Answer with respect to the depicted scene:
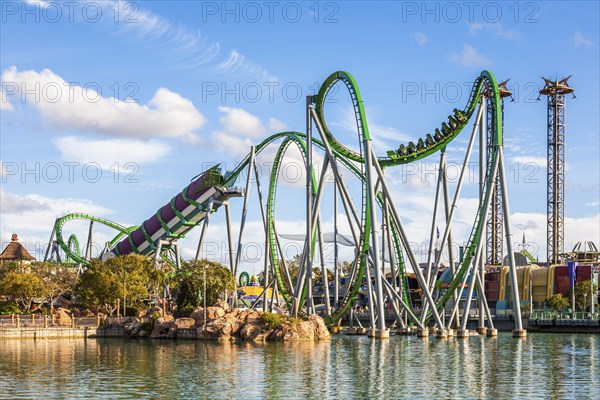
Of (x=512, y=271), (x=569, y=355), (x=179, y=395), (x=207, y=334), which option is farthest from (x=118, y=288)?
(x=179, y=395)

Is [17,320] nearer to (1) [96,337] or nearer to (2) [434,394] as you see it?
(1) [96,337]

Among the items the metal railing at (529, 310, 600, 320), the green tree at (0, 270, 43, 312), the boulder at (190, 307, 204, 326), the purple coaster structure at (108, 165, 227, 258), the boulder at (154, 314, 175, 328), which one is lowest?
the metal railing at (529, 310, 600, 320)

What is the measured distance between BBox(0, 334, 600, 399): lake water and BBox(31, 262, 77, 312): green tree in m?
29.6

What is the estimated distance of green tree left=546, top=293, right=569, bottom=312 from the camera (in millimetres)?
102125

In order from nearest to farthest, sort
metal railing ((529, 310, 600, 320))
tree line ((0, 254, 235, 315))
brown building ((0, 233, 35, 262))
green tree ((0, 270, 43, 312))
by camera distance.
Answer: tree line ((0, 254, 235, 315))
green tree ((0, 270, 43, 312))
metal railing ((529, 310, 600, 320))
brown building ((0, 233, 35, 262))

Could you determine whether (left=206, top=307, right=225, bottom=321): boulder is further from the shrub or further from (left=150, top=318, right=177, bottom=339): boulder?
the shrub

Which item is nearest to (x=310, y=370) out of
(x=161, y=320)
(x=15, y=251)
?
(x=161, y=320)

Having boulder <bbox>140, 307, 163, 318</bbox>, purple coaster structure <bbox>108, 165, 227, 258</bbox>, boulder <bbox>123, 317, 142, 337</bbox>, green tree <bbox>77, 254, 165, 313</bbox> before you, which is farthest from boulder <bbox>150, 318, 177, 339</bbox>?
purple coaster structure <bbox>108, 165, 227, 258</bbox>

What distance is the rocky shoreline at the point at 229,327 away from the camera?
67.1 meters

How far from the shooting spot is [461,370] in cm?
4497

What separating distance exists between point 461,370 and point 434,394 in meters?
8.78

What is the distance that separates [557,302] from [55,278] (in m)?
55.5

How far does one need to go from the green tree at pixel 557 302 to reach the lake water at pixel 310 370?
36190mm

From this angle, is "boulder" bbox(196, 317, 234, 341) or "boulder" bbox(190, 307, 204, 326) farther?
"boulder" bbox(190, 307, 204, 326)
